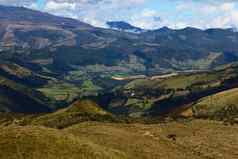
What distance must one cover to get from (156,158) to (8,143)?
47340mm

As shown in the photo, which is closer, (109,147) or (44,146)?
(44,146)

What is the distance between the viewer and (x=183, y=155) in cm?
16100

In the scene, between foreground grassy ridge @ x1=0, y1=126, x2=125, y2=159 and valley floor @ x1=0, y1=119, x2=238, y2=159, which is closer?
foreground grassy ridge @ x1=0, y1=126, x2=125, y2=159

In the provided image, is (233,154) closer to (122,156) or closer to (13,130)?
(122,156)

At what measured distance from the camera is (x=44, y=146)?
128000 millimetres

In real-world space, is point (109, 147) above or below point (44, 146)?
below

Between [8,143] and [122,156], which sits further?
[122,156]

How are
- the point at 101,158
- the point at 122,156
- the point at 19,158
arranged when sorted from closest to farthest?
the point at 19,158, the point at 101,158, the point at 122,156

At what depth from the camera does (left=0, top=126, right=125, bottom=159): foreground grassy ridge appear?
122750 mm

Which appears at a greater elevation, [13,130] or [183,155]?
[13,130]

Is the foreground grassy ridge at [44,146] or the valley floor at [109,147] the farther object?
the valley floor at [109,147]

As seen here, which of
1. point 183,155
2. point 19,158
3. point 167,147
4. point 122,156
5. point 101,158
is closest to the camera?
point 19,158

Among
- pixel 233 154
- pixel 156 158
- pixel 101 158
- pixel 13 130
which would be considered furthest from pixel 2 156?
pixel 233 154

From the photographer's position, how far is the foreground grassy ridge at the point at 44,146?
123 m
